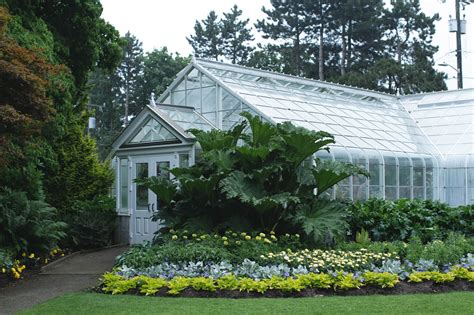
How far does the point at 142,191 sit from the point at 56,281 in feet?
17.6

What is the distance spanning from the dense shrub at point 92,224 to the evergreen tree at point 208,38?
29.5m

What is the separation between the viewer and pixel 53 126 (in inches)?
513

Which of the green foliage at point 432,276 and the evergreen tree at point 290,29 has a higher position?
the evergreen tree at point 290,29

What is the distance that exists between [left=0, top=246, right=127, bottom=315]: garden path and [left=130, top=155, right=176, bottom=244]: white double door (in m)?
1.34

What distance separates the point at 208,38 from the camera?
4603cm

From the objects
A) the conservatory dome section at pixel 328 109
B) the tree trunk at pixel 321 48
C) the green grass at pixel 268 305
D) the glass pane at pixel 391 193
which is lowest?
the green grass at pixel 268 305

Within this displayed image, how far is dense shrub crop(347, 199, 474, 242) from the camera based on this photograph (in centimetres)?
1441

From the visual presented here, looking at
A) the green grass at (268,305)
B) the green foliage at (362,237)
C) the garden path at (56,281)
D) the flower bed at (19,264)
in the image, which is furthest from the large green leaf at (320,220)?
the flower bed at (19,264)

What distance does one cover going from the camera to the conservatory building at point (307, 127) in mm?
16328

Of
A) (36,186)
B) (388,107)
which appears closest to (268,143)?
(36,186)

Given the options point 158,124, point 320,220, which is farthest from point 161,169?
point 320,220

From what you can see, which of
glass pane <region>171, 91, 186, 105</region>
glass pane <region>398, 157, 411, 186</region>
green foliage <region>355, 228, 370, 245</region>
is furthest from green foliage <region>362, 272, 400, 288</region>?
glass pane <region>171, 91, 186, 105</region>

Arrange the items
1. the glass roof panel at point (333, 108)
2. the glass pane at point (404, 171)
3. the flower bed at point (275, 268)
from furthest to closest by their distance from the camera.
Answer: the glass pane at point (404, 171) → the glass roof panel at point (333, 108) → the flower bed at point (275, 268)

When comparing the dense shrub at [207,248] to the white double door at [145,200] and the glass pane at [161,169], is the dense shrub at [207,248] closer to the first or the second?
the glass pane at [161,169]
